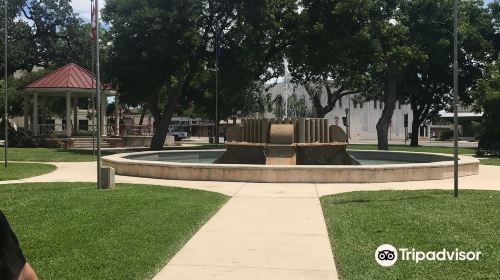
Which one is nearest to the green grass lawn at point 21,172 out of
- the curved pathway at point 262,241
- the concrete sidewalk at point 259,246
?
the curved pathway at point 262,241

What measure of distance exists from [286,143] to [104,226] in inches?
402

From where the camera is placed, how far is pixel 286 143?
17.3 meters

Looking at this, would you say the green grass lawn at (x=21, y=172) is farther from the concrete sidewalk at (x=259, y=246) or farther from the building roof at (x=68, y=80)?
the building roof at (x=68, y=80)

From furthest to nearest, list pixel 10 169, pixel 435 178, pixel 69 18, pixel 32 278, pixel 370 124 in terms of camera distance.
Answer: pixel 370 124 → pixel 69 18 → pixel 10 169 → pixel 435 178 → pixel 32 278

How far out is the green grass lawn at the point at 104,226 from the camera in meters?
5.68

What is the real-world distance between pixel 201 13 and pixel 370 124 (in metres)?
62.3

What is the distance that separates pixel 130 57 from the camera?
3072 centimetres

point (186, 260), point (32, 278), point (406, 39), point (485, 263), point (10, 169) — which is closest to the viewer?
point (32, 278)

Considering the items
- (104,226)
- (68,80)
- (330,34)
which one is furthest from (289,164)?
(68,80)

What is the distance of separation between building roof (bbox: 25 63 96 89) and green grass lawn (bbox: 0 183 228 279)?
90.0 ft

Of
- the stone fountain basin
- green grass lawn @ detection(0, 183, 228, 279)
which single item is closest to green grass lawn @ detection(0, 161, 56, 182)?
the stone fountain basin

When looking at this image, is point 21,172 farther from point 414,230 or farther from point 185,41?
point 185,41

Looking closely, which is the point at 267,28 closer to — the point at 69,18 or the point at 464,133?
the point at 69,18

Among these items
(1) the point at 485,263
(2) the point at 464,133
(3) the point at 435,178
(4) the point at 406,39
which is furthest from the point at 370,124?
(1) the point at 485,263
